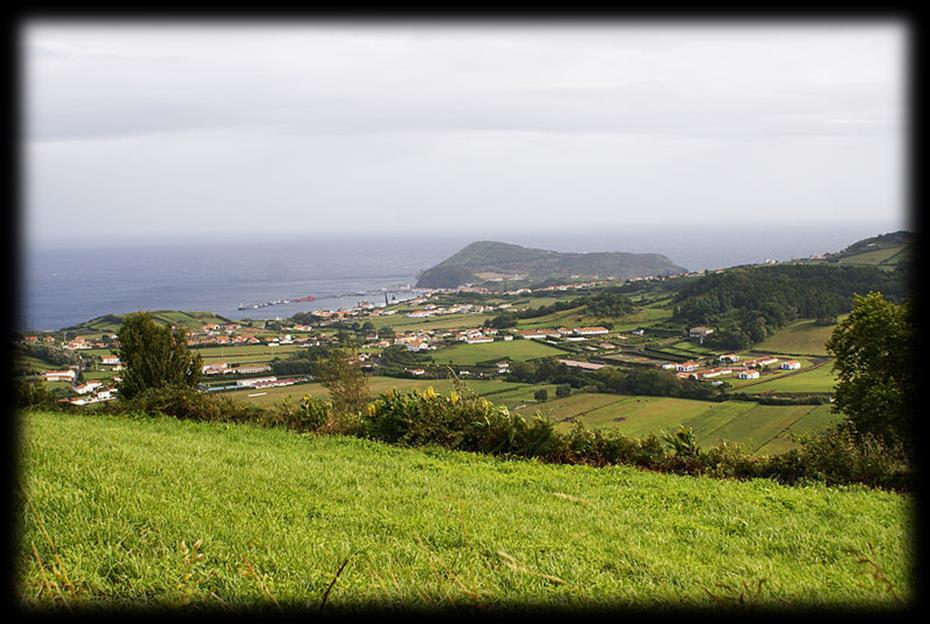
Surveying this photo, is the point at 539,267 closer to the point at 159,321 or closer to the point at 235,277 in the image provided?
the point at 235,277

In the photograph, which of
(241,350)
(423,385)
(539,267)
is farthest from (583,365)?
(539,267)

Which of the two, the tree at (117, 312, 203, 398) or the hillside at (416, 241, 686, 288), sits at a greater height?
the hillside at (416, 241, 686, 288)

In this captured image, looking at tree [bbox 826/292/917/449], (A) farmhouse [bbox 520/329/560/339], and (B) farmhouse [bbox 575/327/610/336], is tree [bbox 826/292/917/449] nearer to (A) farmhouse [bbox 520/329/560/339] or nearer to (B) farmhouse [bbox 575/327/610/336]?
(B) farmhouse [bbox 575/327/610/336]

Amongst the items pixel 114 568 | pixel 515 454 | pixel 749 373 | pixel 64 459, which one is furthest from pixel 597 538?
pixel 749 373

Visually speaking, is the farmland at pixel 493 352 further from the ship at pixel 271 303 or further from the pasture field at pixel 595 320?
the ship at pixel 271 303

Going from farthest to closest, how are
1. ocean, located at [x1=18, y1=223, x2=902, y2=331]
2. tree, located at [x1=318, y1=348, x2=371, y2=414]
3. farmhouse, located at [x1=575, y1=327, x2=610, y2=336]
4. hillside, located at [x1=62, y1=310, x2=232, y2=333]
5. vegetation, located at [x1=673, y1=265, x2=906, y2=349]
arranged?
ocean, located at [x1=18, y1=223, x2=902, y2=331] < farmhouse, located at [x1=575, y1=327, x2=610, y2=336] < hillside, located at [x1=62, y1=310, x2=232, y2=333] < vegetation, located at [x1=673, y1=265, x2=906, y2=349] < tree, located at [x1=318, y1=348, x2=371, y2=414]

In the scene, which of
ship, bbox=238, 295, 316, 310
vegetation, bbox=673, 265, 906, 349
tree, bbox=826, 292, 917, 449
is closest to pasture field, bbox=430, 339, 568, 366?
vegetation, bbox=673, 265, 906, 349
